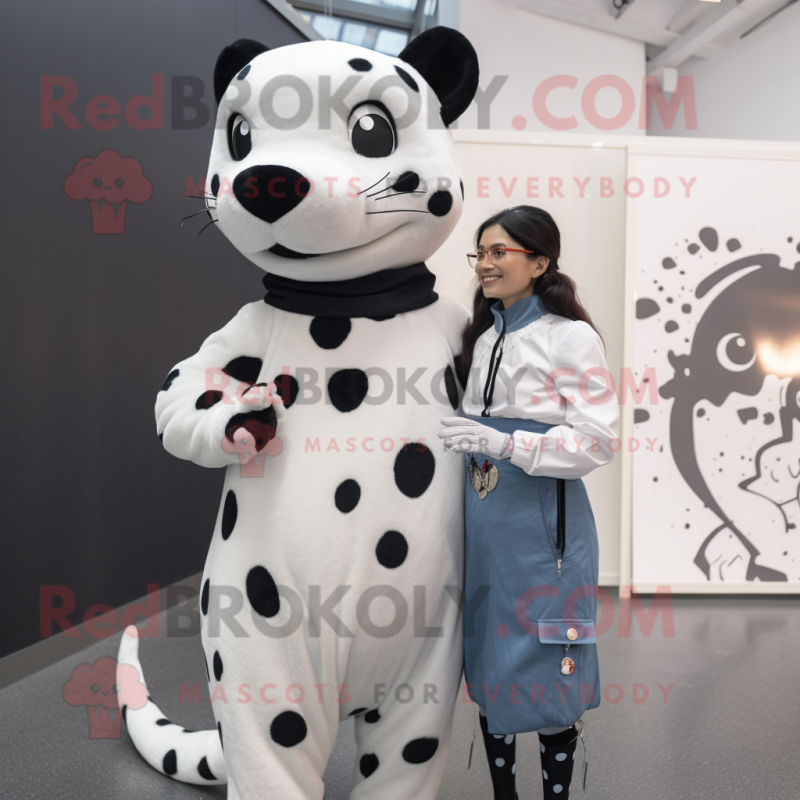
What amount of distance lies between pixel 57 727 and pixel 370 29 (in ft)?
12.6

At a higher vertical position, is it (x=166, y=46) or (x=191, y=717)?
(x=166, y=46)

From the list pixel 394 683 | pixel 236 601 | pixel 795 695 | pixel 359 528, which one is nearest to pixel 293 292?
pixel 359 528

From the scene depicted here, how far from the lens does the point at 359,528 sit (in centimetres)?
124

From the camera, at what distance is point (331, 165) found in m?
1.21

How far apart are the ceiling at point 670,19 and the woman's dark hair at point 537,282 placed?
4.64m

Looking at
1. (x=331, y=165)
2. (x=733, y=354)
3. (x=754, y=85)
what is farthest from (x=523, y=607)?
(x=754, y=85)

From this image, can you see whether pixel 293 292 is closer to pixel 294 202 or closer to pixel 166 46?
pixel 294 202

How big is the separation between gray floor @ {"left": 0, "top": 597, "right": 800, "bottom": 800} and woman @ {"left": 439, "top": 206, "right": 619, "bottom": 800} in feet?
1.98

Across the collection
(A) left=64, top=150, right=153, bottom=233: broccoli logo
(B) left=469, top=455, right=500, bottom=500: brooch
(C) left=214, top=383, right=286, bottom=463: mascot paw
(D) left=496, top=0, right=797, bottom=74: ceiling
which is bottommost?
(B) left=469, top=455, right=500, bottom=500: brooch

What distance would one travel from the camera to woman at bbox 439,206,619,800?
1.30 metres

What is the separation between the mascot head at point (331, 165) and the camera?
1.18 metres

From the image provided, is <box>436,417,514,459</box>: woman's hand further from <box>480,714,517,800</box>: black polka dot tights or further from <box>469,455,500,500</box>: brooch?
<box>480,714,517,800</box>: black polka dot tights

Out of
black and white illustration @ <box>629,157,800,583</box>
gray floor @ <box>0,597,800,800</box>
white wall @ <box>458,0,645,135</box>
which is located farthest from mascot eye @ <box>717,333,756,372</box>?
white wall @ <box>458,0,645,135</box>

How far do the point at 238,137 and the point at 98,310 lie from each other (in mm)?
1621
